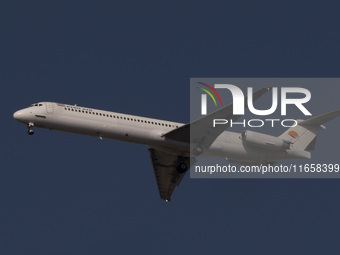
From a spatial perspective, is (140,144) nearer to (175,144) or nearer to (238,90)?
(175,144)

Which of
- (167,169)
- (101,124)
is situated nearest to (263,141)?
(167,169)

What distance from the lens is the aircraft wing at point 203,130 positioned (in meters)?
42.8

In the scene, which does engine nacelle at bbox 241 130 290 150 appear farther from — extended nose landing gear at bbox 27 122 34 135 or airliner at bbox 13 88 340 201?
extended nose landing gear at bbox 27 122 34 135

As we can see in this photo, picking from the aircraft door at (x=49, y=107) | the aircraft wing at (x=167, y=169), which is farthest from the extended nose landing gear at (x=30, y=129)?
the aircraft wing at (x=167, y=169)

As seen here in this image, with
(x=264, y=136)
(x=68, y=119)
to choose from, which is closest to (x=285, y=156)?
(x=264, y=136)

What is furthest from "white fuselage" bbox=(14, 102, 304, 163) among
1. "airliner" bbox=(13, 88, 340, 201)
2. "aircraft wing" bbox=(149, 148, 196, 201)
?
"aircraft wing" bbox=(149, 148, 196, 201)

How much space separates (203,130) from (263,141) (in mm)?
3711

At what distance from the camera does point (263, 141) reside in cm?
4484

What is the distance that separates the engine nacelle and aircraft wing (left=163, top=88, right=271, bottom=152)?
6.29 ft

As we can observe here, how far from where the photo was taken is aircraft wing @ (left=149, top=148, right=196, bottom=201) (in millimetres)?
46781

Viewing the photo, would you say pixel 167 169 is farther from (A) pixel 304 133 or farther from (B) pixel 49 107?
(B) pixel 49 107

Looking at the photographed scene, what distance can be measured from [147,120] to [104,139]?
2503mm

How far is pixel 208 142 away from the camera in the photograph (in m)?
43.9

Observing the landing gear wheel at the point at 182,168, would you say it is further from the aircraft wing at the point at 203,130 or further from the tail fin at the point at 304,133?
the tail fin at the point at 304,133
